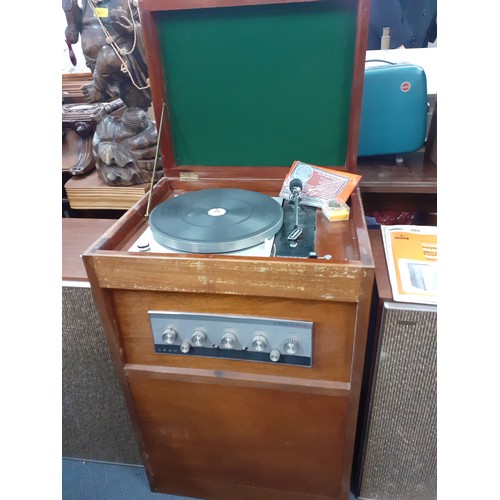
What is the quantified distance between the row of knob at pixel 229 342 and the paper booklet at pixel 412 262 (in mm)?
236

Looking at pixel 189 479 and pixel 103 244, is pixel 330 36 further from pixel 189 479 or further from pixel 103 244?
pixel 189 479

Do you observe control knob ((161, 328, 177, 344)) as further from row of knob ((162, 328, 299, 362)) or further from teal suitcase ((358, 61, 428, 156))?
teal suitcase ((358, 61, 428, 156))

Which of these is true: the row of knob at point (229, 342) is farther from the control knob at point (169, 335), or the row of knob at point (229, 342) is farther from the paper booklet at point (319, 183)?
the paper booklet at point (319, 183)

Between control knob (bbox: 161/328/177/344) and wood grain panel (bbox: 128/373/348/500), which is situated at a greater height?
control knob (bbox: 161/328/177/344)

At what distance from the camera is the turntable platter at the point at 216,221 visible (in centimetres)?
77

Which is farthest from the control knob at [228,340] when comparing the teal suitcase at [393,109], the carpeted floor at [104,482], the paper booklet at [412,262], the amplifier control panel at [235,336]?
the teal suitcase at [393,109]

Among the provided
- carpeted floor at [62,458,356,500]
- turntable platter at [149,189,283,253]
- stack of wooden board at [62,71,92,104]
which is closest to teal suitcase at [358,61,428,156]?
turntable platter at [149,189,283,253]

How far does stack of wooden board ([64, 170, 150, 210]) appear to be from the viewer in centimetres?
131

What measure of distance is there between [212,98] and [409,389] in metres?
0.86

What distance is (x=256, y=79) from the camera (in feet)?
3.22

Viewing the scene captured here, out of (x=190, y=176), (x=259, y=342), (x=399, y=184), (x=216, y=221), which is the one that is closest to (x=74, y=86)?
(x=190, y=176)

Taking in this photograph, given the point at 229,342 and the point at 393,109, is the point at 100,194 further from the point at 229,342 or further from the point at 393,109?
the point at 393,109

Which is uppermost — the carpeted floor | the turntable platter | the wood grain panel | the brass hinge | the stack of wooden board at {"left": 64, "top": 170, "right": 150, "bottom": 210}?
the brass hinge

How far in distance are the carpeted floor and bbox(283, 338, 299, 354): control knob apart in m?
0.71
